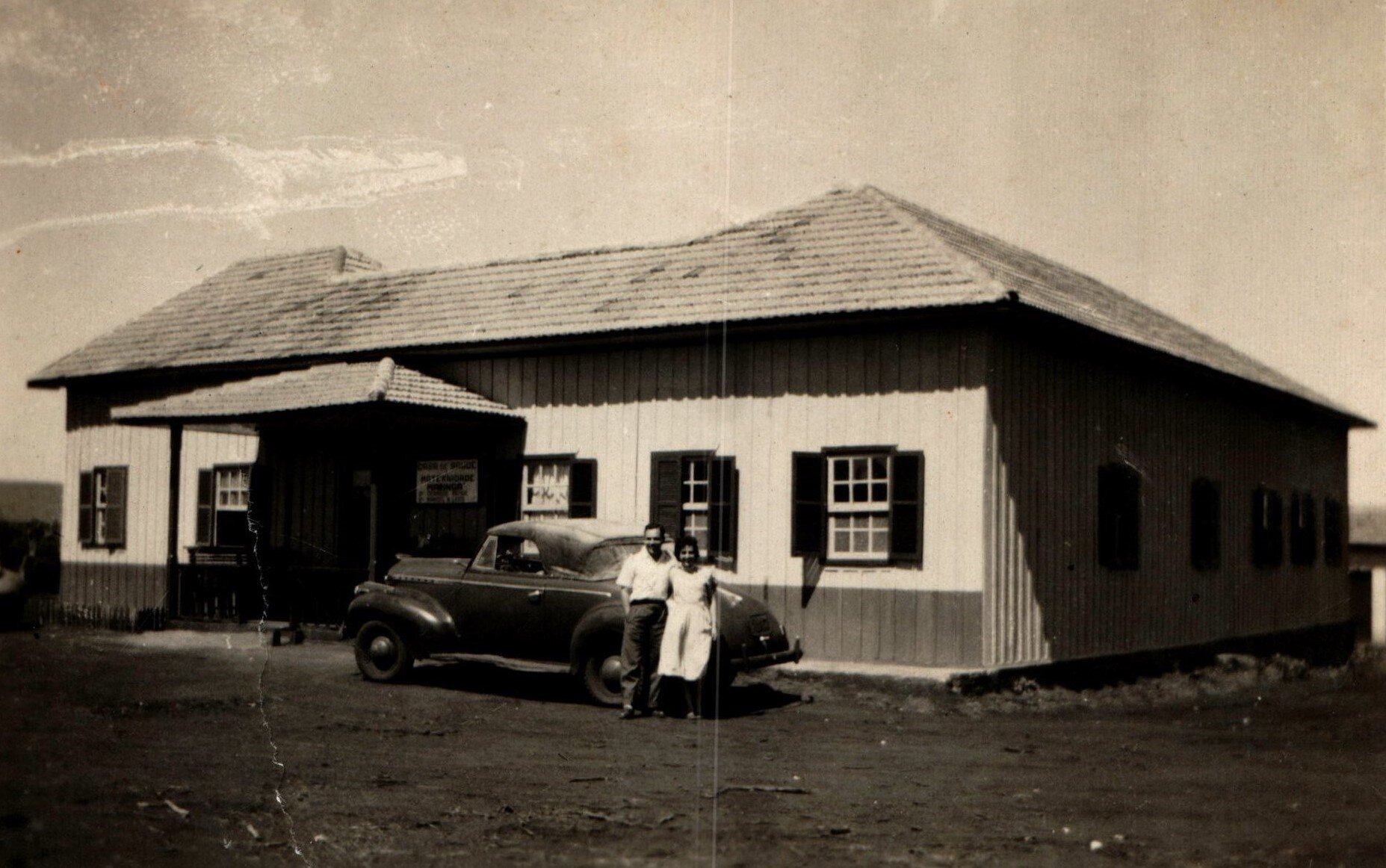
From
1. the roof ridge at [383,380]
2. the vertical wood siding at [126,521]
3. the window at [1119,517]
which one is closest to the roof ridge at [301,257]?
the vertical wood siding at [126,521]

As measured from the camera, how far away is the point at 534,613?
41.8 feet

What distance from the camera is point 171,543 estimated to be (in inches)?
762

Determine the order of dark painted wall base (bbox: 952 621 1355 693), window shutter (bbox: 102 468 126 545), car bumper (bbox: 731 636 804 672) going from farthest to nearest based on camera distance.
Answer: window shutter (bbox: 102 468 126 545) → dark painted wall base (bbox: 952 621 1355 693) → car bumper (bbox: 731 636 804 672)

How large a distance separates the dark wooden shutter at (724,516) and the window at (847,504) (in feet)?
2.56

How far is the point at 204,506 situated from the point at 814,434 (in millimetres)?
10237

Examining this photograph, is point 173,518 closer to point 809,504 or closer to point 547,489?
point 547,489

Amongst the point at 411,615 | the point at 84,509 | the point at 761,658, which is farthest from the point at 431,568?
the point at 84,509

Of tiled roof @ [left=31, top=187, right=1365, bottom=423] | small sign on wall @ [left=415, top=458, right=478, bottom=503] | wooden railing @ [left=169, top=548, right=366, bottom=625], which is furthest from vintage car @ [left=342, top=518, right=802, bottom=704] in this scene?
wooden railing @ [left=169, top=548, right=366, bottom=625]

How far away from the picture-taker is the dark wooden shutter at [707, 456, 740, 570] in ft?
52.1

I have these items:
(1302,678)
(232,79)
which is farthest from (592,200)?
(1302,678)

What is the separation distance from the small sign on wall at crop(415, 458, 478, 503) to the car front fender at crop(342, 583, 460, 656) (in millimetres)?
4133

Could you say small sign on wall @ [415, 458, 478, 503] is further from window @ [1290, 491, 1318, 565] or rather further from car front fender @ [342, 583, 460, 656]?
window @ [1290, 491, 1318, 565]

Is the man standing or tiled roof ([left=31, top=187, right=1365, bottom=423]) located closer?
the man standing

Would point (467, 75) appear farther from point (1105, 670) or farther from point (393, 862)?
point (1105, 670)
